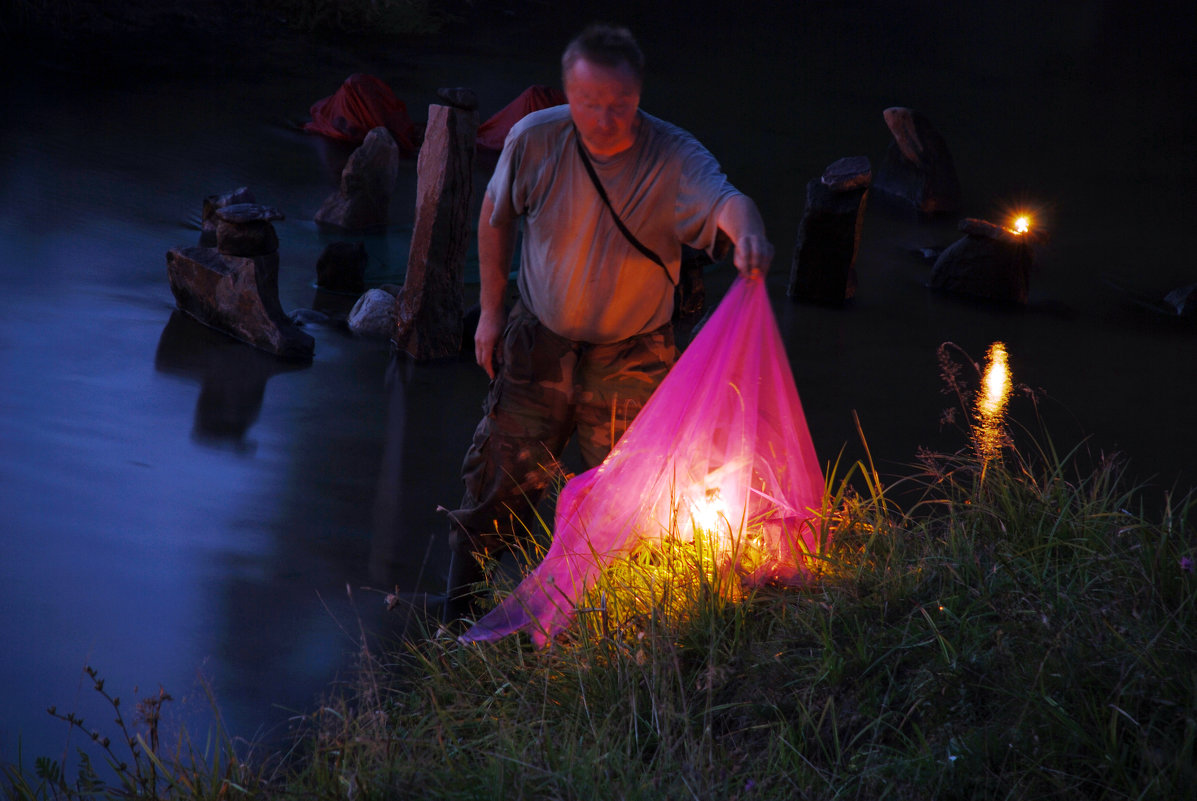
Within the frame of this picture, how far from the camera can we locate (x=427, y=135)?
556cm

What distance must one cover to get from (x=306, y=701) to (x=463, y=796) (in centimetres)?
97

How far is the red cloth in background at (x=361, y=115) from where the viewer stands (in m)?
10.4

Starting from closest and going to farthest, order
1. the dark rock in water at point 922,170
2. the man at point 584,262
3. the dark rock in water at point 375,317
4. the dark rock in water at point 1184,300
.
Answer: the man at point 584,262, the dark rock in water at point 375,317, the dark rock in water at point 1184,300, the dark rock in water at point 922,170

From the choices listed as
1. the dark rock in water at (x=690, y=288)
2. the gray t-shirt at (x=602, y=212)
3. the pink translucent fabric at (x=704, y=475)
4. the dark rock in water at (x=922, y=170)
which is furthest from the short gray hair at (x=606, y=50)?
the dark rock in water at (x=922, y=170)

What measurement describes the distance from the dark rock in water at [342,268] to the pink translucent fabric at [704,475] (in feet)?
13.4

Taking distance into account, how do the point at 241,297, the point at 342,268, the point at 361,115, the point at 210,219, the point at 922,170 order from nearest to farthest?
the point at 241,297, the point at 342,268, the point at 210,219, the point at 922,170, the point at 361,115

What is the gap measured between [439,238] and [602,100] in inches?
120

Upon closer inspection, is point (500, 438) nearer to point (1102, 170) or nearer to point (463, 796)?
point (463, 796)

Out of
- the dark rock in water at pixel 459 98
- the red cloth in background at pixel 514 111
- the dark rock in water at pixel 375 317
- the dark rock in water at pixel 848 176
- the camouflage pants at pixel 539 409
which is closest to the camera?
the camouflage pants at pixel 539 409

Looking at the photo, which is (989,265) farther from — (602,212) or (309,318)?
(602,212)

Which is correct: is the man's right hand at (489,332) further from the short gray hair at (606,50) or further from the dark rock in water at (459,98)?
the dark rock in water at (459,98)

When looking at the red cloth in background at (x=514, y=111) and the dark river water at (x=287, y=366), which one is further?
the red cloth in background at (x=514, y=111)

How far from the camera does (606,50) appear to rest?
2.52 meters

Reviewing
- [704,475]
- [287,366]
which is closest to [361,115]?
[287,366]
